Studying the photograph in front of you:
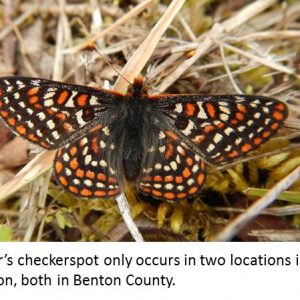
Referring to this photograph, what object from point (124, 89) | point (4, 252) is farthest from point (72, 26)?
point (4, 252)

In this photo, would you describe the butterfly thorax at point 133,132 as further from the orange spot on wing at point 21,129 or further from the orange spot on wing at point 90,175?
the orange spot on wing at point 21,129

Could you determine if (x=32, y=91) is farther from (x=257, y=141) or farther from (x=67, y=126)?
(x=257, y=141)

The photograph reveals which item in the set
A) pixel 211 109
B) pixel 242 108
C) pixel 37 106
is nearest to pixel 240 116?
pixel 242 108

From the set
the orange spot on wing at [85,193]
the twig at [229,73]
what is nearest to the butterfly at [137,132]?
the orange spot on wing at [85,193]

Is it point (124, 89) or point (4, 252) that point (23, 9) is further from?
point (4, 252)

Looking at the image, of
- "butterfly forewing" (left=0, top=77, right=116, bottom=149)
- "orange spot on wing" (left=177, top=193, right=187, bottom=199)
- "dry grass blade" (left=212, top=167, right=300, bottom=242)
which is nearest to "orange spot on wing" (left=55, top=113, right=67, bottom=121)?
"butterfly forewing" (left=0, top=77, right=116, bottom=149)

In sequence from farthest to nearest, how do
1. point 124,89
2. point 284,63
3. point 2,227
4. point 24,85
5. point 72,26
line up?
point 72,26, point 284,63, point 124,89, point 2,227, point 24,85

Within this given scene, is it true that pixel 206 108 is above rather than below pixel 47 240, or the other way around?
above
